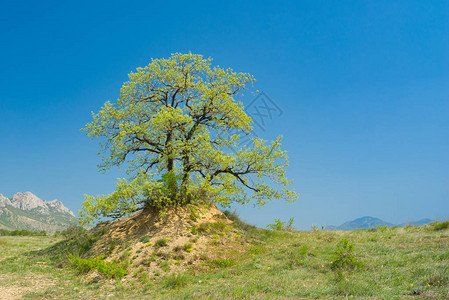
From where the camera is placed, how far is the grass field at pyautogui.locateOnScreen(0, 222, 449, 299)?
963 centimetres

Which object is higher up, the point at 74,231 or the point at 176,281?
the point at 74,231

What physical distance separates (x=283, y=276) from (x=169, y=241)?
689cm

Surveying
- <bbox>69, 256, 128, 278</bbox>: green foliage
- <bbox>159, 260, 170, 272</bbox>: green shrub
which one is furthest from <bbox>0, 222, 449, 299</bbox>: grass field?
<bbox>69, 256, 128, 278</bbox>: green foliage

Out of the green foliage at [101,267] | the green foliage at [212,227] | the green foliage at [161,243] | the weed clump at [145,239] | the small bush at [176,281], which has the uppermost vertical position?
the green foliage at [212,227]

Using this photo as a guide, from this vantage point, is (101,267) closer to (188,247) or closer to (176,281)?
(188,247)

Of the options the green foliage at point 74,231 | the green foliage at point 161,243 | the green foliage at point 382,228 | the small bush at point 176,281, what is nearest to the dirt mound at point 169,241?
the green foliage at point 161,243

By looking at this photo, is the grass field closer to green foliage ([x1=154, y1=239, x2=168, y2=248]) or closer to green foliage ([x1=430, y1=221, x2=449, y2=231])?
green foliage ([x1=154, y1=239, x2=168, y2=248])

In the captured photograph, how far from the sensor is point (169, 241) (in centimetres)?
1628

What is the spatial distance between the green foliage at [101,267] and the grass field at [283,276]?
0.36 metres

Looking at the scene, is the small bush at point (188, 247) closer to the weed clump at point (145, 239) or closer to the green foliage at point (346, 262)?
the weed clump at point (145, 239)

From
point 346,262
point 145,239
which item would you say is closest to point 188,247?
point 145,239

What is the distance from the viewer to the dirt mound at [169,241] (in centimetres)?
1490

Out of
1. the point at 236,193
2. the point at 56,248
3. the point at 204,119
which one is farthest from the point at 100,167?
the point at 236,193

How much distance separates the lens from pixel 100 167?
20.3m
